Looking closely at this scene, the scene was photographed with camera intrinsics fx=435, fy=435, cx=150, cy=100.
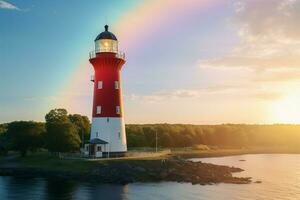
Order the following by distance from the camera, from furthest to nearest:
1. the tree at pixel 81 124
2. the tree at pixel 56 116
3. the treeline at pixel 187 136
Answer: the treeline at pixel 187 136 → the tree at pixel 81 124 → the tree at pixel 56 116

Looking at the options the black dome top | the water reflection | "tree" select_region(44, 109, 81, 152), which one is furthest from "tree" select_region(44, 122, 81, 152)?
the black dome top

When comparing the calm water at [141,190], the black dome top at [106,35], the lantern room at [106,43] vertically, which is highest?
the black dome top at [106,35]

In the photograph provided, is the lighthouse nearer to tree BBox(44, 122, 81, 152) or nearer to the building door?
the building door

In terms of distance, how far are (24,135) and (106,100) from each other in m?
22.8

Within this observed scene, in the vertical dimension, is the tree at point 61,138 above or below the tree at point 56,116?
below

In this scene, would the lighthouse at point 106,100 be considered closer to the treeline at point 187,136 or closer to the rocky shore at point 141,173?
the rocky shore at point 141,173

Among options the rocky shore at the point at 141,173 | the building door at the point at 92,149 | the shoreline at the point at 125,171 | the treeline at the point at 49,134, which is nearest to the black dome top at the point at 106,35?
the treeline at the point at 49,134

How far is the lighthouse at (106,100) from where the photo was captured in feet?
246

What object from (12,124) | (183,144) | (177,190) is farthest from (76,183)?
(183,144)

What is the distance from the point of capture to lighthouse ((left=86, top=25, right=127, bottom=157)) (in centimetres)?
7506

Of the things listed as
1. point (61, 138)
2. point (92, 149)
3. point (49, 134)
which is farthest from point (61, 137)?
point (92, 149)

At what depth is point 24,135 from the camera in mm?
87562

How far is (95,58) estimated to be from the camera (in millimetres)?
75438

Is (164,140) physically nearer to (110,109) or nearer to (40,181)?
(110,109)
